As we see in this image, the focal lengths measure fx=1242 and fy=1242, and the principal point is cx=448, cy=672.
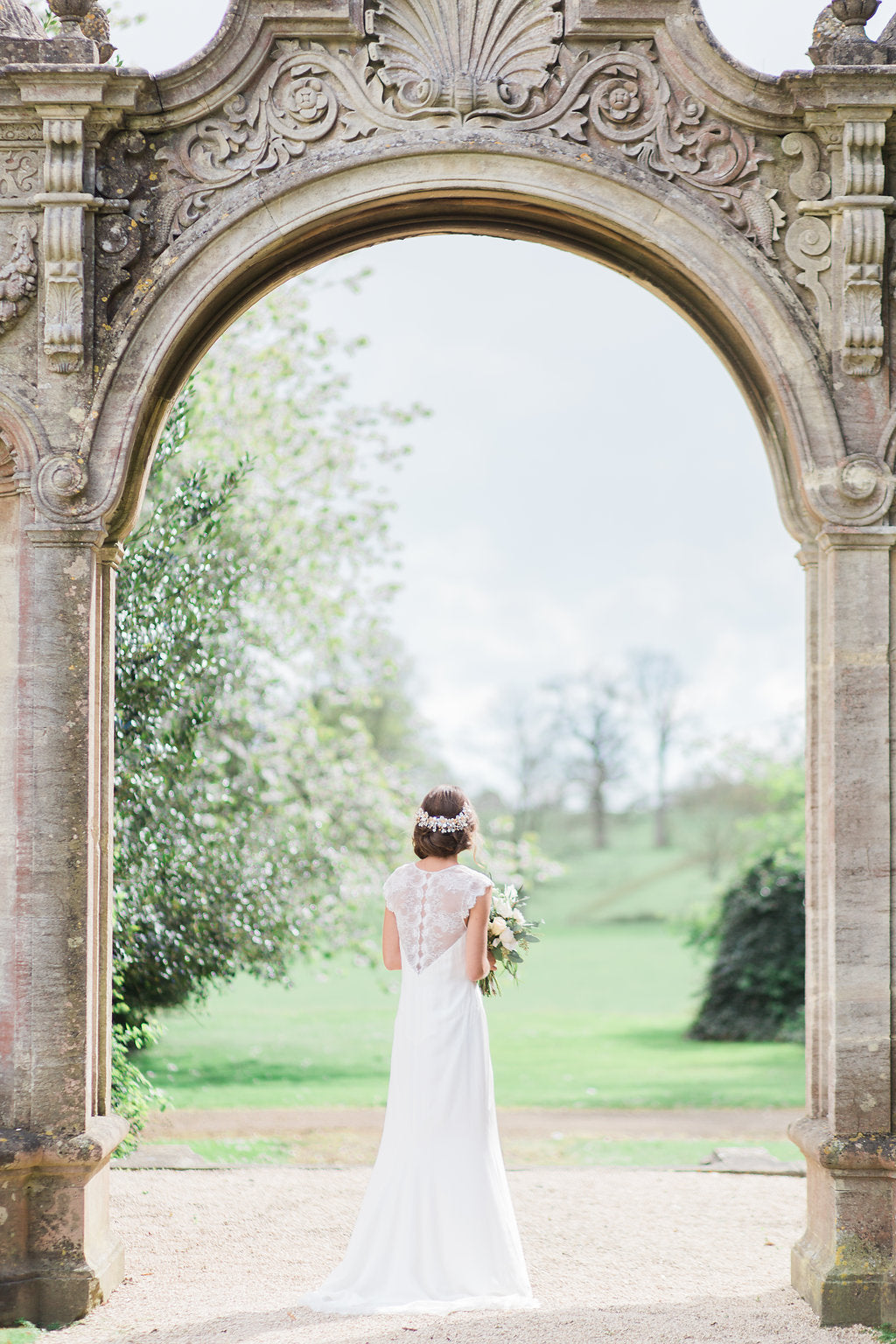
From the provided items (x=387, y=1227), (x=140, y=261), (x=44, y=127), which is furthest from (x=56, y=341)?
(x=387, y=1227)

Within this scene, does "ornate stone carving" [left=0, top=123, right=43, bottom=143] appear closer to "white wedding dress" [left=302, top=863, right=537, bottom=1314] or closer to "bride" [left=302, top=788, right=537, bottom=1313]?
"bride" [left=302, top=788, right=537, bottom=1313]

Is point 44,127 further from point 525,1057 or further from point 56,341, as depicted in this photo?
point 525,1057

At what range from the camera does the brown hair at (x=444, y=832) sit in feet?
15.1

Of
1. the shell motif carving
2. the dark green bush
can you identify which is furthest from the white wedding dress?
the dark green bush

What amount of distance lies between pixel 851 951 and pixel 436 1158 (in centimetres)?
170

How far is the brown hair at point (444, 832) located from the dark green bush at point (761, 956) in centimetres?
885

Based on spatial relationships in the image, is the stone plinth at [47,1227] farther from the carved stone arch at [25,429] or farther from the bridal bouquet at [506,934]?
the carved stone arch at [25,429]

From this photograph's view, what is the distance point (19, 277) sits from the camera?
15.3ft

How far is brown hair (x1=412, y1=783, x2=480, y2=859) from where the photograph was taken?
461cm

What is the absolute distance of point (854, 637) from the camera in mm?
4633

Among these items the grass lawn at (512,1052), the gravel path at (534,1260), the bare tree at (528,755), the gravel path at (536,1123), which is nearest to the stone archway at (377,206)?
the gravel path at (534,1260)

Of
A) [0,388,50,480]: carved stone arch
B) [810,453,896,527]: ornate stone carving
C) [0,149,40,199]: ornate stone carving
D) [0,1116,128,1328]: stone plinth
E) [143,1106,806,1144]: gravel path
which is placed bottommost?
[143,1106,806,1144]: gravel path

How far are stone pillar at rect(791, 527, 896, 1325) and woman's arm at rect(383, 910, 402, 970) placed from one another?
158cm

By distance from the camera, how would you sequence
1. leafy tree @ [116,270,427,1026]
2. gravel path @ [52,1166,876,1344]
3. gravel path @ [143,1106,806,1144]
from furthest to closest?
gravel path @ [143,1106,806,1144] < leafy tree @ [116,270,427,1026] < gravel path @ [52,1166,876,1344]
